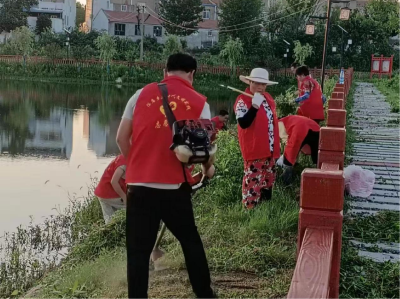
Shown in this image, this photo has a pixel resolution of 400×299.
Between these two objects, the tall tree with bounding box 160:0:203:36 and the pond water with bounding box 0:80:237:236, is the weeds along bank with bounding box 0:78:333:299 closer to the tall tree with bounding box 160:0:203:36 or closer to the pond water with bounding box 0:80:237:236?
the pond water with bounding box 0:80:237:236

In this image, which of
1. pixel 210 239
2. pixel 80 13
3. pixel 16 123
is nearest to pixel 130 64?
pixel 16 123

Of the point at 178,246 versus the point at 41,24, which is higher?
the point at 41,24

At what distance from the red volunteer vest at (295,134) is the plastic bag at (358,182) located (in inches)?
25.3

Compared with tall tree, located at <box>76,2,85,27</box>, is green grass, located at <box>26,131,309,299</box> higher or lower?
lower

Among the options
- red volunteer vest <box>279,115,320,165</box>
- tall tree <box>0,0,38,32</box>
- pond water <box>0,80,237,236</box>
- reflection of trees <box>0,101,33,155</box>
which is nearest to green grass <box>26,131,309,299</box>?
red volunteer vest <box>279,115,320,165</box>

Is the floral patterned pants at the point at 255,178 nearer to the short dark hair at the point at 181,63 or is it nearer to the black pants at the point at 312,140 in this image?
the black pants at the point at 312,140

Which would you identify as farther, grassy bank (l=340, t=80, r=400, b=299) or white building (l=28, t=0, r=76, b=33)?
white building (l=28, t=0, r=76, b=33)

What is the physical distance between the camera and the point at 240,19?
4700 cm

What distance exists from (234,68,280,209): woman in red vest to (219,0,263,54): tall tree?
134 feet

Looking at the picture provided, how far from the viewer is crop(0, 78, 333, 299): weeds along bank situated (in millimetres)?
4285

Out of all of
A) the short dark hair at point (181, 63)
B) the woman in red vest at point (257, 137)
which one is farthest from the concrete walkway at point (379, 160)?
the short dark hair at point (181, 63)

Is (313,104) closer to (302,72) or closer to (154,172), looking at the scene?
(302,72)

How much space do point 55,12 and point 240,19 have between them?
21977 millimetres

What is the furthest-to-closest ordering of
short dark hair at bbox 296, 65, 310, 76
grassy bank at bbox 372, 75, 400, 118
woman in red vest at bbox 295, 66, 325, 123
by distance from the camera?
grassy bank at bbox 372, 75, 400, 118, short dark hair at bbox 296, 65, 310, 76, woman in red vest at bbox 295, 66, 325, 123
